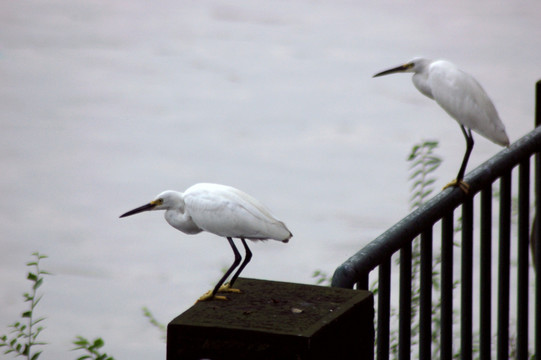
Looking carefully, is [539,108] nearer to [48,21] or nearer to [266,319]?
[266,319]

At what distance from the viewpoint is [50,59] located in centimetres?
769

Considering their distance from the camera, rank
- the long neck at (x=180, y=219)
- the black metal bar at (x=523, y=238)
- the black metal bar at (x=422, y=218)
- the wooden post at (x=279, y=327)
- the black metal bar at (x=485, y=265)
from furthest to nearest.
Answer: the long neck at (x=180, y=219) < the black metal bar at (x=523, y=238) < the black metal bar at (x=485, y=265) < the black metal bar at (x=422, y=218) < the wooden post at (x=279, y=327)

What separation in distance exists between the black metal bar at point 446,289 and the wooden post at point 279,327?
0.22 m

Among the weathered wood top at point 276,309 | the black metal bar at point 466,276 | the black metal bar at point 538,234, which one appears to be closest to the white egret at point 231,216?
the weathered wood top at point 276,309

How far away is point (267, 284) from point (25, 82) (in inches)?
228

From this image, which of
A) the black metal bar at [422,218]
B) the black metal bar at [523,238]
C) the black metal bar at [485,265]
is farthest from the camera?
the black metal bar at [523,238]

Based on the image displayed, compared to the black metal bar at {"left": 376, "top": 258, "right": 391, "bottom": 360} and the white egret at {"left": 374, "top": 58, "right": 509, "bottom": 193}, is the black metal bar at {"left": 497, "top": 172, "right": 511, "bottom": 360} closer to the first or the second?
the black metal bar at {"left": 376, "top": 258, "right": 391, "bottom": 360}

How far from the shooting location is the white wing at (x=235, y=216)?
214cm

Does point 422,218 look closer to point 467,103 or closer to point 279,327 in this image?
point 279,327

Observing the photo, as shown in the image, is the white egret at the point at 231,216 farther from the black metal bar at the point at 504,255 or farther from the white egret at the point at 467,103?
the white egret at the point at 467,103

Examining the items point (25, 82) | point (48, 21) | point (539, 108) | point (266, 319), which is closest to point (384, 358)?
point (266, 319)

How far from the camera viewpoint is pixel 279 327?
4.96ft

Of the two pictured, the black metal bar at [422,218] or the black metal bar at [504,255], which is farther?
the black metal bar at [504,255]

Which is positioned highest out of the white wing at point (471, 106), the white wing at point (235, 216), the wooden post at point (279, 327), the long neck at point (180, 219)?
the white wing at point (471, 106)
